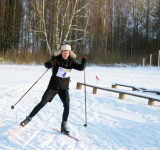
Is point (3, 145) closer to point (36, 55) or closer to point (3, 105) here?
point (3, 105)

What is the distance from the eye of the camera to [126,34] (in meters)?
33.7

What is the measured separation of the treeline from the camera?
89.1ft

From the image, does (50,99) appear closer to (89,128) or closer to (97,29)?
(89,128)

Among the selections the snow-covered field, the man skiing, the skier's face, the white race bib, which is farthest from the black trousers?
the skier's face

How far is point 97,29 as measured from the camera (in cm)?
3098

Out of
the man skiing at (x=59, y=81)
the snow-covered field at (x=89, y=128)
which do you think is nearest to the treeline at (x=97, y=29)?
the snow-covered field at (x=89, y=128)

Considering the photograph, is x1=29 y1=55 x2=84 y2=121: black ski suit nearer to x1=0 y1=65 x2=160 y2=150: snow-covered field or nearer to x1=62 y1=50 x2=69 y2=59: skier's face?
x1=62 y1=50 x2=69 y2=59: skier's face

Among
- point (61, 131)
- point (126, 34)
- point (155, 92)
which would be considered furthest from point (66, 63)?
point (126, 34)

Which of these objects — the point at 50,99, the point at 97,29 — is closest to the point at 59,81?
the point at 50,99

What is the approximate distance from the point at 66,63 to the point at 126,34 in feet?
104

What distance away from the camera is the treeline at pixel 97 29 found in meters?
27.2

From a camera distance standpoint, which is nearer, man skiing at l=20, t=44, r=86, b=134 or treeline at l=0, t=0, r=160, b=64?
man skiing at l=20, t=44, r=86, b=134

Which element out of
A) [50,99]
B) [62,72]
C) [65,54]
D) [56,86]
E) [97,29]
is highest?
[97,29]

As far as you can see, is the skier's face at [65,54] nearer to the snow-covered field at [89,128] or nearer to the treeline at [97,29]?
the snow-covered field at [89,128]
